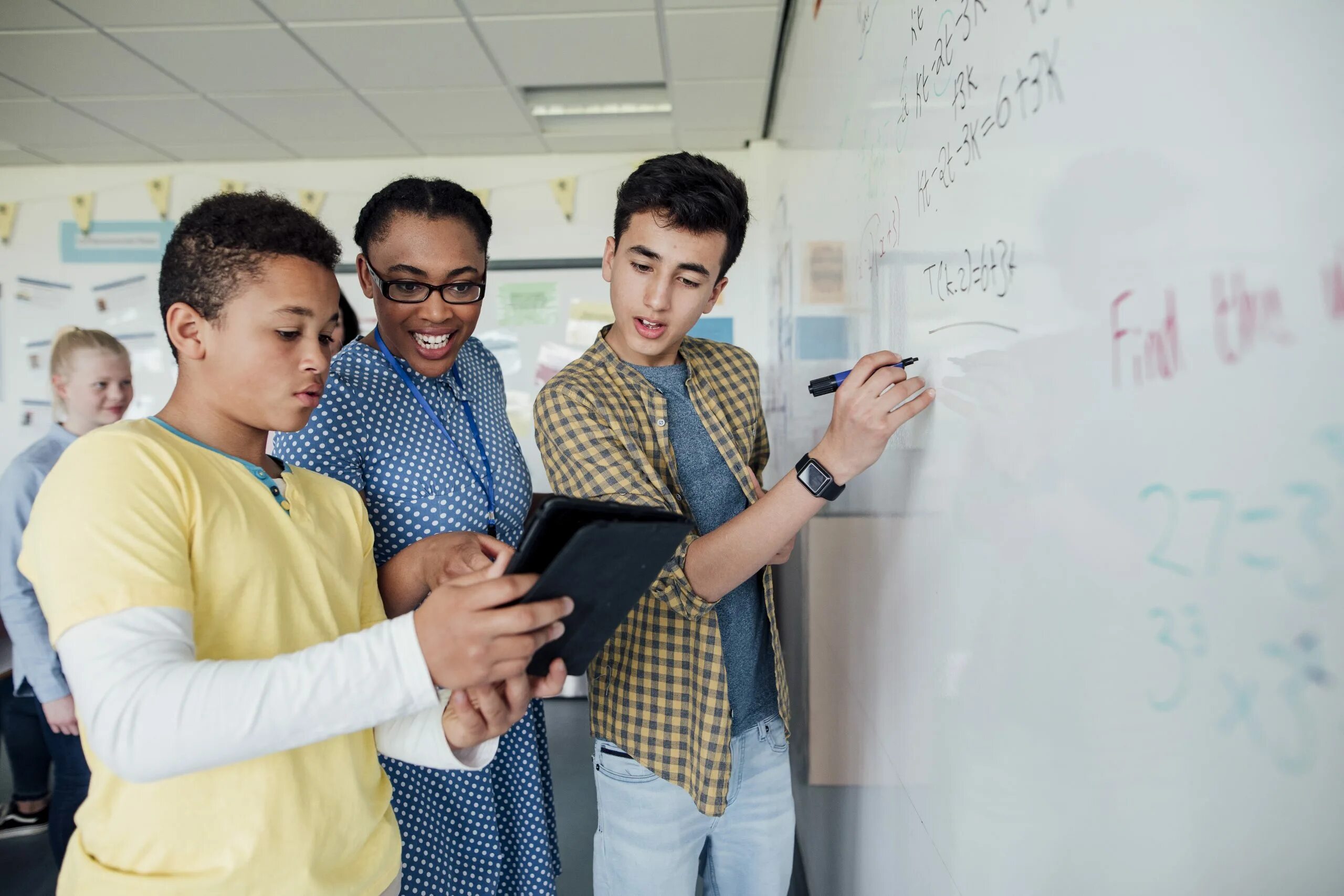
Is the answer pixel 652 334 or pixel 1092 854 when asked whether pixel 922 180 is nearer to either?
pixel 652 334

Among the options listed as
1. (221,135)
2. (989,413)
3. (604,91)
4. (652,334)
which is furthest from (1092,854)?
(221,135)

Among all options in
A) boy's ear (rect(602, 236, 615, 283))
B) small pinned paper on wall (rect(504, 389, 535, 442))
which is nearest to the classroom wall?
small pinned paper on wall (rect(504, 389, 535, 442))

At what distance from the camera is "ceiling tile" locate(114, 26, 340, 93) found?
2689 millimetres

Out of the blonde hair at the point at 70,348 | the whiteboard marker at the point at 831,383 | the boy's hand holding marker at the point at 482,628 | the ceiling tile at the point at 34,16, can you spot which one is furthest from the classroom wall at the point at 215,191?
the boy's hand holding marker at the point at 482,628

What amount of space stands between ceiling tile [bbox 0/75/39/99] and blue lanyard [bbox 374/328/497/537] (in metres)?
2.99

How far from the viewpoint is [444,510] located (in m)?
1.10

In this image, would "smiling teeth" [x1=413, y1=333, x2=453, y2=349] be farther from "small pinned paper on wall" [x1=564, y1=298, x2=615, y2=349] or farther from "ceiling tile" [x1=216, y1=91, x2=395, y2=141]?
"small pinned paper on wall" [x1=564, y1=298, x2=615, y2=349]

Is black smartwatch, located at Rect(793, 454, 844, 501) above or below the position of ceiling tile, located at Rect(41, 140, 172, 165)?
below

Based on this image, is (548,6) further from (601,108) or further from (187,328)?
(187,328)

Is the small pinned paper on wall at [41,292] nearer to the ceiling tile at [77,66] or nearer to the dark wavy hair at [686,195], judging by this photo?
the ceiling tile at [77,66]

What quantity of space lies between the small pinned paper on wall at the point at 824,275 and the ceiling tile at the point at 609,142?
211 centimetres

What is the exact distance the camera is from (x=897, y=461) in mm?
1009

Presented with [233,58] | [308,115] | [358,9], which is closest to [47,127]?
[308,115]

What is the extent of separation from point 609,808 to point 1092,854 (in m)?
0.75
